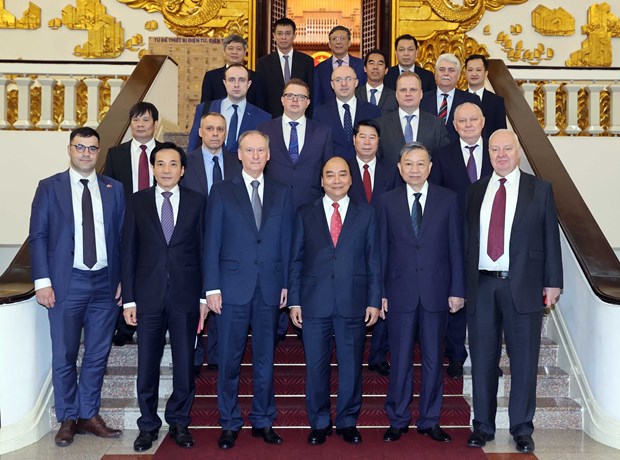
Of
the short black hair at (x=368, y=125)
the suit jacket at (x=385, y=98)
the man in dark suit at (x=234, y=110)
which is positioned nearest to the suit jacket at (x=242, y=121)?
the man in dark suit at (x=234, y=110)

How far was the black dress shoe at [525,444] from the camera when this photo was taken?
15.9 ft

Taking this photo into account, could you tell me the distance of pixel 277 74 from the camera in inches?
285

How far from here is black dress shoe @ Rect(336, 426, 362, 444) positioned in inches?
195

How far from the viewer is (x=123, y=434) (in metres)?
5.15

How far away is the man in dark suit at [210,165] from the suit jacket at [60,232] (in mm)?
542

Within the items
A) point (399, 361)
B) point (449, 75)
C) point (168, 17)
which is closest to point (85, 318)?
point (399, 361)

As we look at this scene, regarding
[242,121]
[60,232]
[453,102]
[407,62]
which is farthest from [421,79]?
[60,232]

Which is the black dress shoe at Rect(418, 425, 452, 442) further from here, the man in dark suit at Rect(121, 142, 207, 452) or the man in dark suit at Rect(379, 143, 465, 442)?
the man in dark suit at Rect(121, 142, 207, 452)

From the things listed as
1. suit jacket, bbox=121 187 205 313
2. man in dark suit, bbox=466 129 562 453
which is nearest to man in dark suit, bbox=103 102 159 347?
suit jacket, bbox=121 187 205 313

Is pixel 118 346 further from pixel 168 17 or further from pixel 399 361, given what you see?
pixel 168 17

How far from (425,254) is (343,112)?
1.63 meters

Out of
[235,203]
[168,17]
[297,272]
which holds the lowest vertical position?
[297,272]

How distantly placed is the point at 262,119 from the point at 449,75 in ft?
4.66

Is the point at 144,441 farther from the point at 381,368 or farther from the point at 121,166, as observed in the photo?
the point at 121,166
